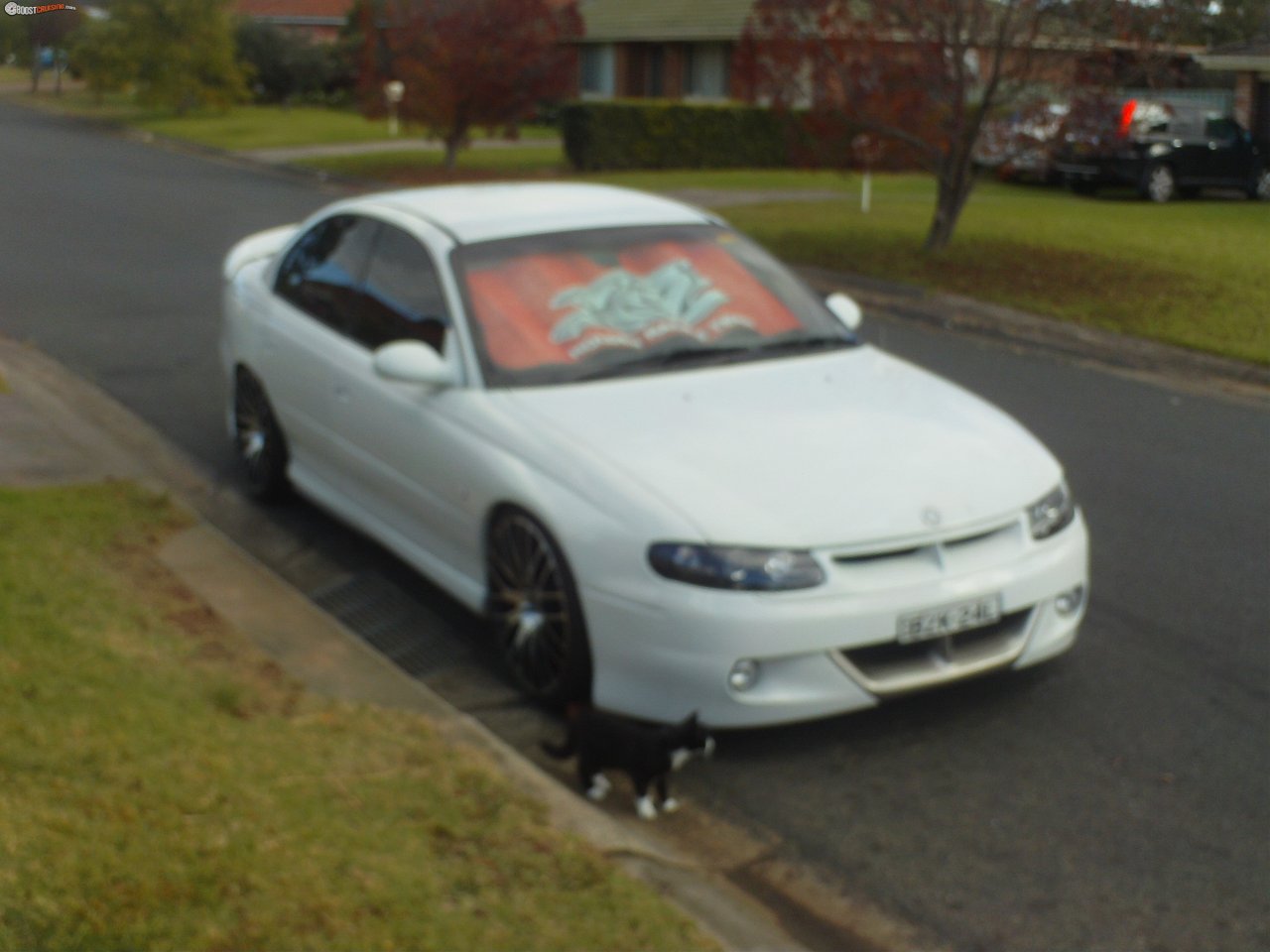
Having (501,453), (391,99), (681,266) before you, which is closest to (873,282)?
(681,266)

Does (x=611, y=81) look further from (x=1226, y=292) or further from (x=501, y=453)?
(x=501, y=453)

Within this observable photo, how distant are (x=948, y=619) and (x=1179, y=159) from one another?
2362 cm

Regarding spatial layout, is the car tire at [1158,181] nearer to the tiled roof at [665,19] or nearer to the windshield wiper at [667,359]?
the tiled roof at [665,19]

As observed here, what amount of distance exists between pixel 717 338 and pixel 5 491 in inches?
130

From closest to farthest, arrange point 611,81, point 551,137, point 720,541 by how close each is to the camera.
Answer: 1. point 720,541
2. point 551,137
3. point 611,81

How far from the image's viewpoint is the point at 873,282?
1503 centimetres

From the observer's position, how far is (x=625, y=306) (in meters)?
6.30

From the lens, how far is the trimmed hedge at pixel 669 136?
30.8m

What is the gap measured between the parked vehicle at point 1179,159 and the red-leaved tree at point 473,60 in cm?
866

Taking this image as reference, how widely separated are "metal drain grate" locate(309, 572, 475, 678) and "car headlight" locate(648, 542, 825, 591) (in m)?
1.42

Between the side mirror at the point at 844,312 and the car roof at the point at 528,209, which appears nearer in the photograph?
the car roof at the point at 528,209

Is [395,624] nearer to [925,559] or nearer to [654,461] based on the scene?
[654,461]

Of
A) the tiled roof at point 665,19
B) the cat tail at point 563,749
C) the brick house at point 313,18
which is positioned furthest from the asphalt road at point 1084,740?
the tiled roof at point 665,19

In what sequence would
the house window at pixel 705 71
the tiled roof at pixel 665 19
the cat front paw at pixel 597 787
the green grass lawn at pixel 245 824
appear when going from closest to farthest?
the green grass lawn at pixel 245 824, the cat front paw at pixel 597 787, the tiled roof at pixel 665 19, the house window at pixel 705 71
